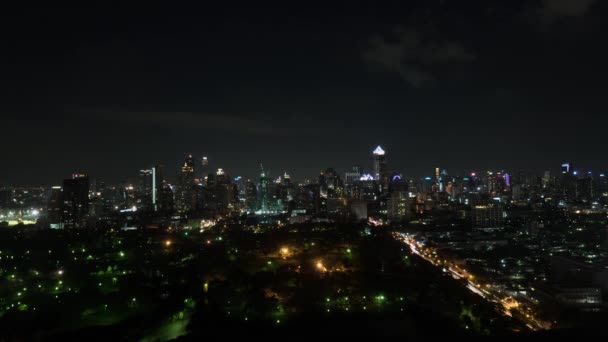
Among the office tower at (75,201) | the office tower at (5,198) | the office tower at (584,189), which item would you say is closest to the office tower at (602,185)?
the office tower at (584,189)

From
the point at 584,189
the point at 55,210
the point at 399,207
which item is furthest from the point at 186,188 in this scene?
the point at 584,189

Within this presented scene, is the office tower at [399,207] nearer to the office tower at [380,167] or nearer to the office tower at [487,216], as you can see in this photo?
the office tower at [487,216]

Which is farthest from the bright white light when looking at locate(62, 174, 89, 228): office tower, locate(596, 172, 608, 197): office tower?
locate(62, 174, 89, 228): office tower

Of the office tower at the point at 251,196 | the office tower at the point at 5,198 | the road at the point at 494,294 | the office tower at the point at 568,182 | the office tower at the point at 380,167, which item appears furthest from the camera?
the office tower at the point at 380,167

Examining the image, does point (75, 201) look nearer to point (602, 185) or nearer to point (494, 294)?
point (494, 294)

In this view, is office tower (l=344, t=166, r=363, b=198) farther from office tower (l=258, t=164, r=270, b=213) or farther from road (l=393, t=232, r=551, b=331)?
road (l=393, t=232, r=551, b=331)

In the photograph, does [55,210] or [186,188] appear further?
[186,188]
